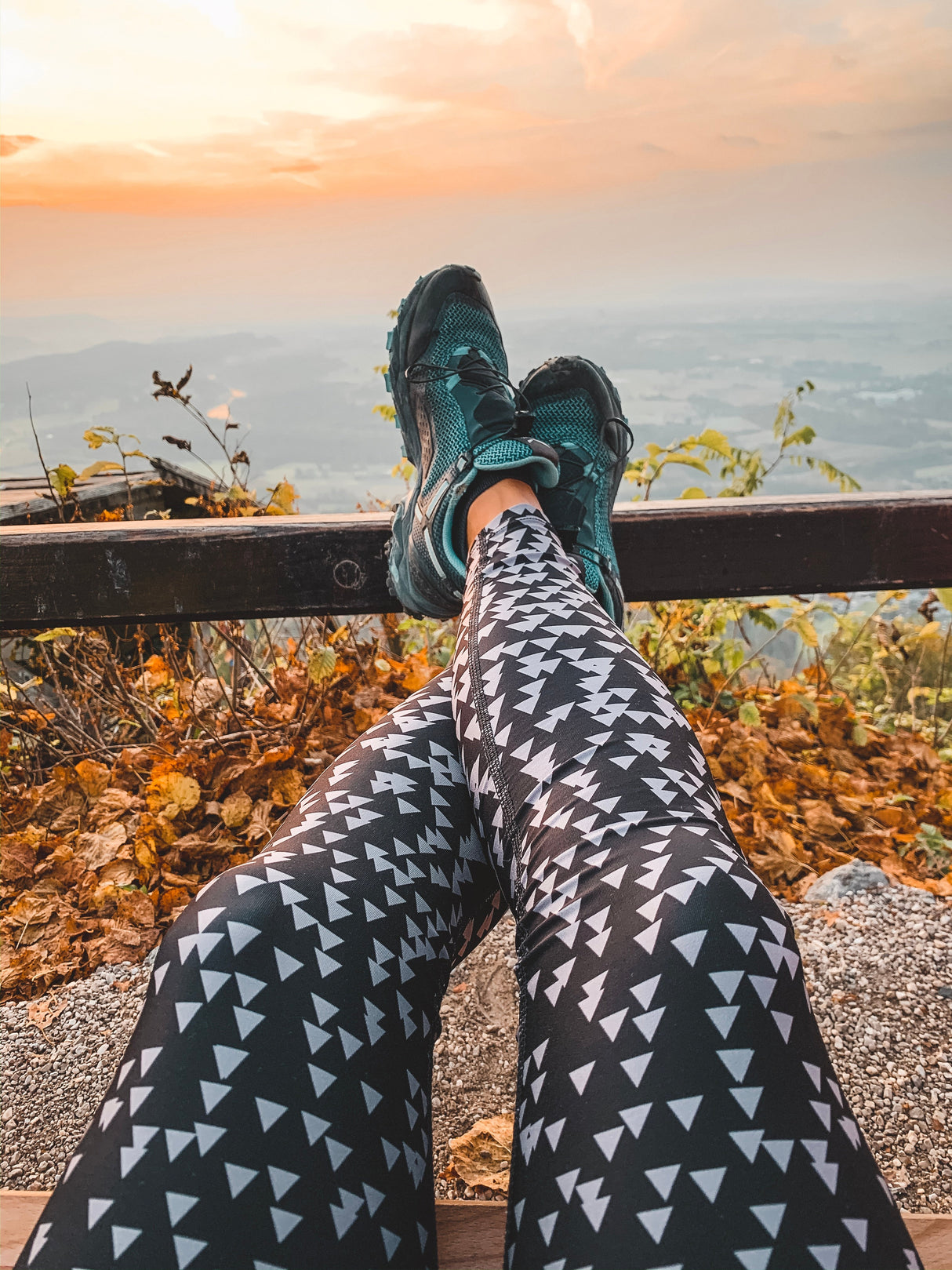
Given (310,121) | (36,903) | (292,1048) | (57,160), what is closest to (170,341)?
(57,160)

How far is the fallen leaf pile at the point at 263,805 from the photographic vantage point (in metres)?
1.29

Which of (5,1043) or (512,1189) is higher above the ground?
(512,1189)

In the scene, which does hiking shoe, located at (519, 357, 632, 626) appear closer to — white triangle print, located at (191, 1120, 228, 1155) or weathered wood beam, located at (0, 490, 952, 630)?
weathered wood beam, located at (0, 490, 952, 630)

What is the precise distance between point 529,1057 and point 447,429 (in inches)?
40.4

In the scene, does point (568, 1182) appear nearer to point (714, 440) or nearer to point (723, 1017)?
point (723, 1017)

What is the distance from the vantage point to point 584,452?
4.34 ft

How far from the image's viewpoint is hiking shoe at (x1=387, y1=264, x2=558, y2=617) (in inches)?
45.7

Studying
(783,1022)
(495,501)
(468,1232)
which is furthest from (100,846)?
(783,1022)

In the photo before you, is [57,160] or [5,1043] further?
[57,160]

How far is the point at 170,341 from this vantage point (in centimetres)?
201

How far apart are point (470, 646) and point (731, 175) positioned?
189 cm

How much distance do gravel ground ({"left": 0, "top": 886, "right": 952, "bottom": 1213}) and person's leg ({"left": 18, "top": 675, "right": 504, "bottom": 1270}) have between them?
0.43 m

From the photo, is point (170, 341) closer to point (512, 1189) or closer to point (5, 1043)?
point (5, 1043)

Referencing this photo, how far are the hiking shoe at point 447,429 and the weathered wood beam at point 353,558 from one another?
0.10 metres
